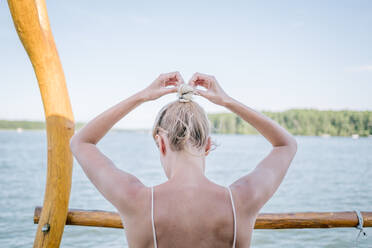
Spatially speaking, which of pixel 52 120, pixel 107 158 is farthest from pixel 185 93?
pixel 52 120

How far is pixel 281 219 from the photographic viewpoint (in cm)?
271

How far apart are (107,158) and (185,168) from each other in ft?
1.02

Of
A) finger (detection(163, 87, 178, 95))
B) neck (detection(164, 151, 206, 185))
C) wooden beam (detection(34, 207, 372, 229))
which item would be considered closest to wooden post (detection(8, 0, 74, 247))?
wooden beam (detection(34, 207, 372, 229))

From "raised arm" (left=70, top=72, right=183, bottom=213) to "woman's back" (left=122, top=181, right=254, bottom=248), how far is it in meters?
0.06

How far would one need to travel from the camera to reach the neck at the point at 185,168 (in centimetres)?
112

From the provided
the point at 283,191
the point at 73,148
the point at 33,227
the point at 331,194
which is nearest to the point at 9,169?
the point at 33,227

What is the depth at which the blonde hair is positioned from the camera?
1132 millimetres

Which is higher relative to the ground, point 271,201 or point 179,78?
point 179,78

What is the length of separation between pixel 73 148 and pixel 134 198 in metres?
0.40

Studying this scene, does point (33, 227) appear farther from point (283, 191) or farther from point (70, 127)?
point (283, 191)

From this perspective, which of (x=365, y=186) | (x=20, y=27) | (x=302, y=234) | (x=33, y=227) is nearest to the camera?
(x=20, y=27)

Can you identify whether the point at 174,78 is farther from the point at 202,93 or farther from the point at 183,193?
the point at 183,193

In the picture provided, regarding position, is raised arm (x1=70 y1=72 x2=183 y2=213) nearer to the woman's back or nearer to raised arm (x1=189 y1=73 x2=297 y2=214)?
the woman's back

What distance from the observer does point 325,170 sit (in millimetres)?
24469
